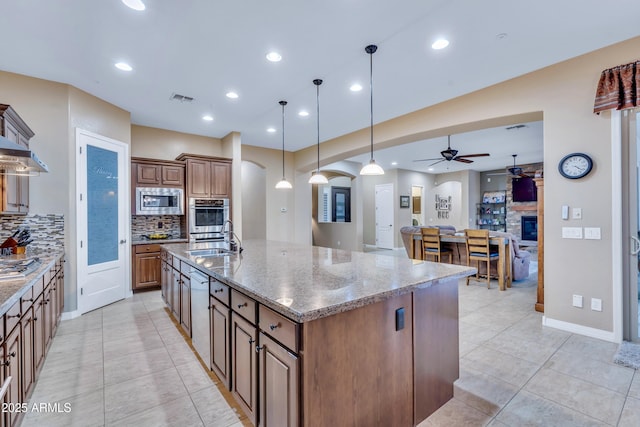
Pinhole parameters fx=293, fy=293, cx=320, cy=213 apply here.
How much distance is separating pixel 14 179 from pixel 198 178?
8.43ft

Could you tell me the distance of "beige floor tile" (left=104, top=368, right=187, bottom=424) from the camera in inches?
77.5

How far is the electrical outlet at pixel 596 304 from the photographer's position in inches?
116

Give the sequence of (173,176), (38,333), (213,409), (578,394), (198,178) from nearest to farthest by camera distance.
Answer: (213,409) < (578,394) < (38,333) < (173,176) < (198,178)

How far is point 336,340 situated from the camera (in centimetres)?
138

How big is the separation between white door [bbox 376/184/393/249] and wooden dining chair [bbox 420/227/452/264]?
4.13 metres

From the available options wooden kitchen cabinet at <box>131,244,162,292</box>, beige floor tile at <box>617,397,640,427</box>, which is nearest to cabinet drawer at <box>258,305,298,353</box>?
beige floor tile at <box>617,397,640,427</box>

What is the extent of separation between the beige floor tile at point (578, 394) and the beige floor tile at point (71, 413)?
302 centimetres

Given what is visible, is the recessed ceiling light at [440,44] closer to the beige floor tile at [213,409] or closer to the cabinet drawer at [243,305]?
the cabinet drawer at [243,305]

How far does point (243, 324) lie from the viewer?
5.66 ft

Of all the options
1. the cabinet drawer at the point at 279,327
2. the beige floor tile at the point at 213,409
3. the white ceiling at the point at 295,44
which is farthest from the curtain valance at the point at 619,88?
the beige floor tile at the point at 213,409

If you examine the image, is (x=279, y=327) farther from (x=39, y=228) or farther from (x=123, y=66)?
(x=39, y=228)

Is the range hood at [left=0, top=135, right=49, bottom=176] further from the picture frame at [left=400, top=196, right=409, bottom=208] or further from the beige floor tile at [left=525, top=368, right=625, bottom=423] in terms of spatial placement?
the picture frame at [left=400, top=196, right=409, bottom=208]

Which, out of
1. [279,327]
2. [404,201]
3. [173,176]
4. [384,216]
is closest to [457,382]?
[279,327]

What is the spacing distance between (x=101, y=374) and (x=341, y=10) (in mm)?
3533
